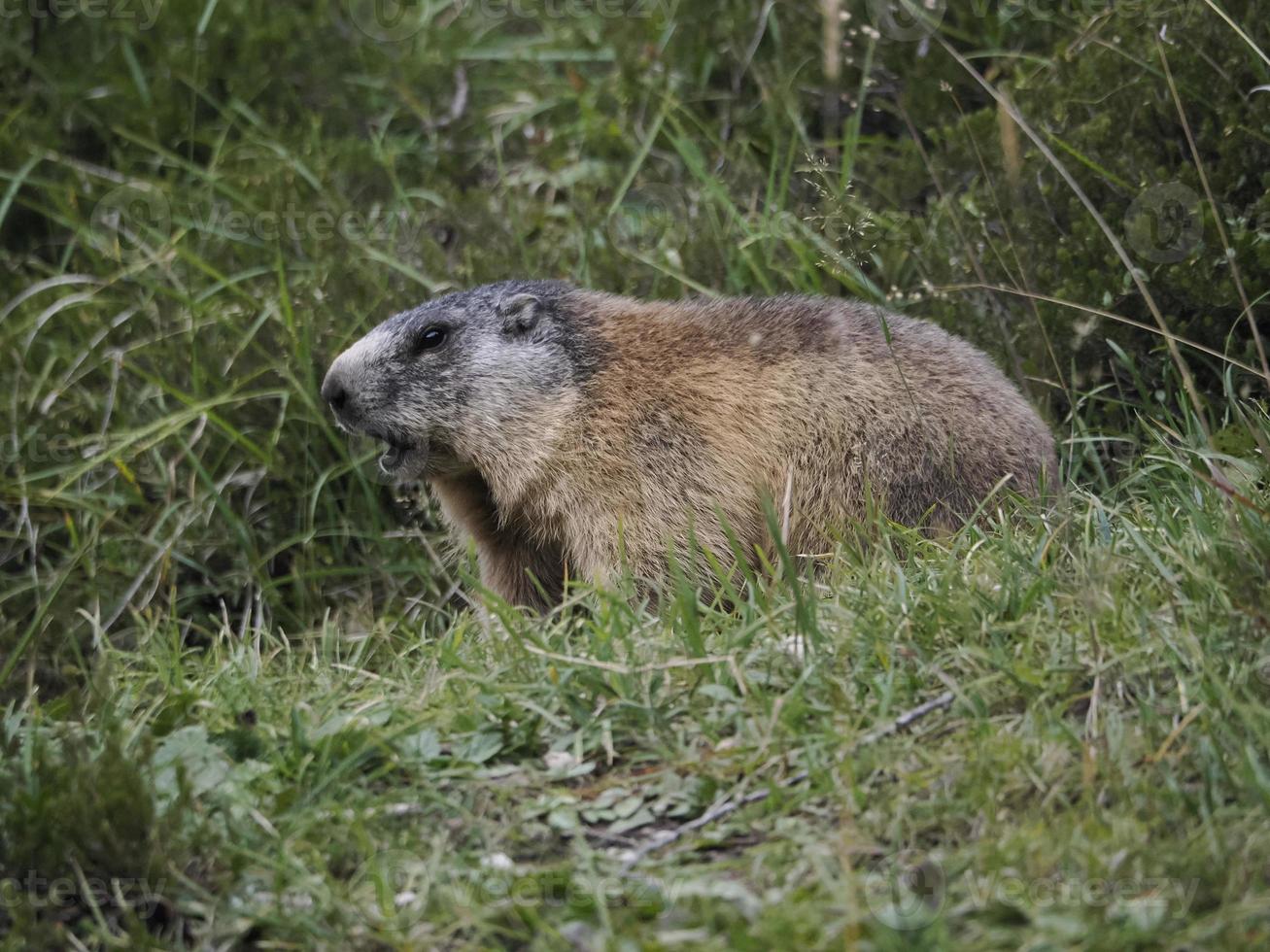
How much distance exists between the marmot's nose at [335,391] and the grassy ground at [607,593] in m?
0.53

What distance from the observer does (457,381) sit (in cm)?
505

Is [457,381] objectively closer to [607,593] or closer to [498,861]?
[607,593]

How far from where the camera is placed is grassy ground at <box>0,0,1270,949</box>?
2904mm

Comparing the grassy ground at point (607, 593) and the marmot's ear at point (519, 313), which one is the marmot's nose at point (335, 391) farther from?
the marmot's ear at point (519, 313)

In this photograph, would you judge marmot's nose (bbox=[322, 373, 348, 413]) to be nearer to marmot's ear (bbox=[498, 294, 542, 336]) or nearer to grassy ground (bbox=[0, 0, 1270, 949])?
grassy ground (bbox=[0, 0, 1270, 949])

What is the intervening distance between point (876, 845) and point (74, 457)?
497cm

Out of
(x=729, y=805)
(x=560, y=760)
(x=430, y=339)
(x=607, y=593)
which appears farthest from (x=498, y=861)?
(x=430, y=339)

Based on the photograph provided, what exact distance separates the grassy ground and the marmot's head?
474mm

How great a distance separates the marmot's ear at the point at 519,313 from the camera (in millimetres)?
5145

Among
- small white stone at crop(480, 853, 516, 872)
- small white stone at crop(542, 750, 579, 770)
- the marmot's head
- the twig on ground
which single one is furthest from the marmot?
small white stone at crop(480, 853, 516, 872)

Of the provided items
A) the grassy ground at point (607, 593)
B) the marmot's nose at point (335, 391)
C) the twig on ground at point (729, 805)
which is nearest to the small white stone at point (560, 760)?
the grassy ground at point (607, 593)

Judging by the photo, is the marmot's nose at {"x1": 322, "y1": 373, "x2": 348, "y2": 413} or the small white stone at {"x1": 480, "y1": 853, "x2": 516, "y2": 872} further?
the marmot's nose at {"x1": 322, "y1": 373, "x2": 348, "y2": 413}

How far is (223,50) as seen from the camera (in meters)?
7.73

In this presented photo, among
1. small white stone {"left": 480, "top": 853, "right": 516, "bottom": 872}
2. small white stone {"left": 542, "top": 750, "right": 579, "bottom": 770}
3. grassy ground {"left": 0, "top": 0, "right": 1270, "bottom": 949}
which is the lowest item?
small white stone {"left": 480, "top": 853, "right": 516, "bottom": 872}
